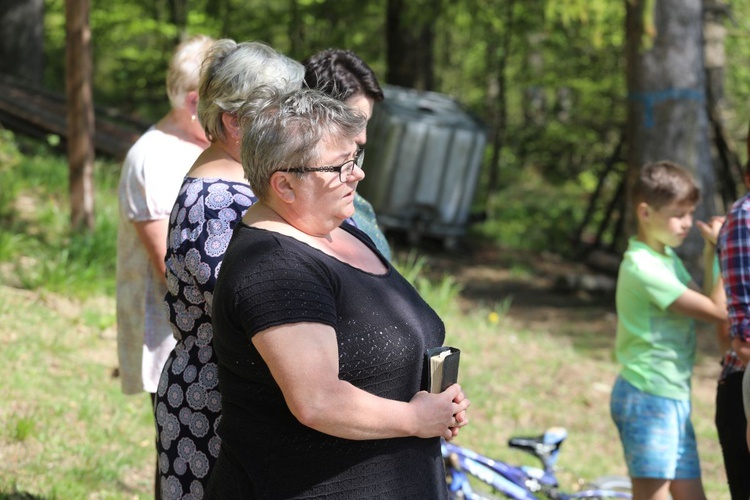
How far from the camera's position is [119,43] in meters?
17.7

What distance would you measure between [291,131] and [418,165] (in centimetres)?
1031

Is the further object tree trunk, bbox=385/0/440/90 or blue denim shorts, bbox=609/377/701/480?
tree trunk, bbox=385/0/440/90

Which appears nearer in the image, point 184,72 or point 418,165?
point 184,72

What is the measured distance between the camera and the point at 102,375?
5.37m

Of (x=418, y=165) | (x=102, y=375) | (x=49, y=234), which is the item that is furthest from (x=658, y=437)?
(x=418, y=165)

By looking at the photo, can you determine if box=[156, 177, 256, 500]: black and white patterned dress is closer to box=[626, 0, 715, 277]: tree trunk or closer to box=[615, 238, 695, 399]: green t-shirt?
box=[615, 238, 695, 399]: green t-shirt

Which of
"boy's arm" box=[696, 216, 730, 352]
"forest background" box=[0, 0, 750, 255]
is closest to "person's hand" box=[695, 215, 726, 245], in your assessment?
"boy's arm" box=[696, 216, 730, 352]

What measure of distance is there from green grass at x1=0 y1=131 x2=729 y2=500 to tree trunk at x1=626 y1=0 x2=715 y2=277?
159cm

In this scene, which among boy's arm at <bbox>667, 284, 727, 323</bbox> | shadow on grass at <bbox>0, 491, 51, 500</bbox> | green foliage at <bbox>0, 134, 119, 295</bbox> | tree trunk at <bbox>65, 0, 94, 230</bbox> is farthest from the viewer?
tree trunk at <bbox>65, 0, 94, 230</bbox>

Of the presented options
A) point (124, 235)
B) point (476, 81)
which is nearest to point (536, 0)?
point (476, 81)

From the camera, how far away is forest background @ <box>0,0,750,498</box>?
4727mm

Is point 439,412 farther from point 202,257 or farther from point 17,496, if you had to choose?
point 17,496

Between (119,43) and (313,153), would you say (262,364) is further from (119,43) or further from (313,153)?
(119,43)

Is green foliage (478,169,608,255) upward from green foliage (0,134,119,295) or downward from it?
downward
